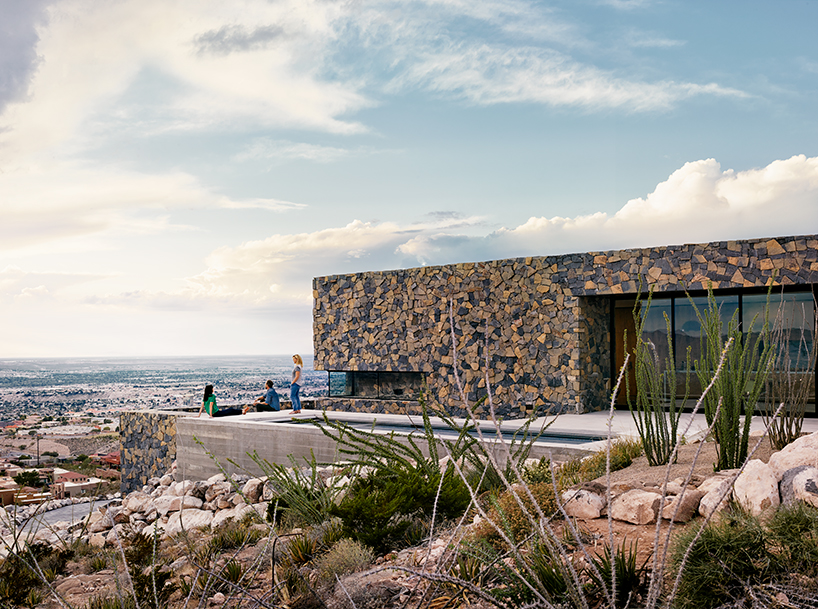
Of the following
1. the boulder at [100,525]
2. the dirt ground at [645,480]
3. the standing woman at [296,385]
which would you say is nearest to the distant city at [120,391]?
the standing woman at [296,385]

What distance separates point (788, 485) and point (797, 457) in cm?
37

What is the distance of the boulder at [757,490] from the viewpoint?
337 cm

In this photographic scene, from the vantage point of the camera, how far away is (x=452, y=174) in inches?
553

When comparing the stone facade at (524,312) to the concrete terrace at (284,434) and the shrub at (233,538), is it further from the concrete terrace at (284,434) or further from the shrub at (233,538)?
the shrub at (233,538)

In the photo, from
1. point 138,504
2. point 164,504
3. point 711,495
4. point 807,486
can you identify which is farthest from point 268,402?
point 807,486

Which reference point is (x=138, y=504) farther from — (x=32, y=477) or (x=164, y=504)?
(x=32, y=477)

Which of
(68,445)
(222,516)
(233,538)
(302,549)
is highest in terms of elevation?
(302,549)

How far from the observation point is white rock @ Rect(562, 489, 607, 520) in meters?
3.81

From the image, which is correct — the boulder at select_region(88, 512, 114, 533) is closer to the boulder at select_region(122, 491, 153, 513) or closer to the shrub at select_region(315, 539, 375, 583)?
the boulder at select_region(122, 491, 153, 513)

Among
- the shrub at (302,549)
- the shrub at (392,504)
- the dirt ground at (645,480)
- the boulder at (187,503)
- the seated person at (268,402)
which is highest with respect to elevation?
the dirt ground at (645,480)

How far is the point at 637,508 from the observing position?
362 centimetres

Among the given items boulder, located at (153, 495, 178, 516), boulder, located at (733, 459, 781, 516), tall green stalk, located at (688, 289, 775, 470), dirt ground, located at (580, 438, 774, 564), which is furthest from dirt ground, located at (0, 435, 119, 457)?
boulder, located at (733, 459, 781, 516)

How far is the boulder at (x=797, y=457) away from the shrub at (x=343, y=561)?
8.06 ft

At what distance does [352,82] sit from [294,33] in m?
1.50
